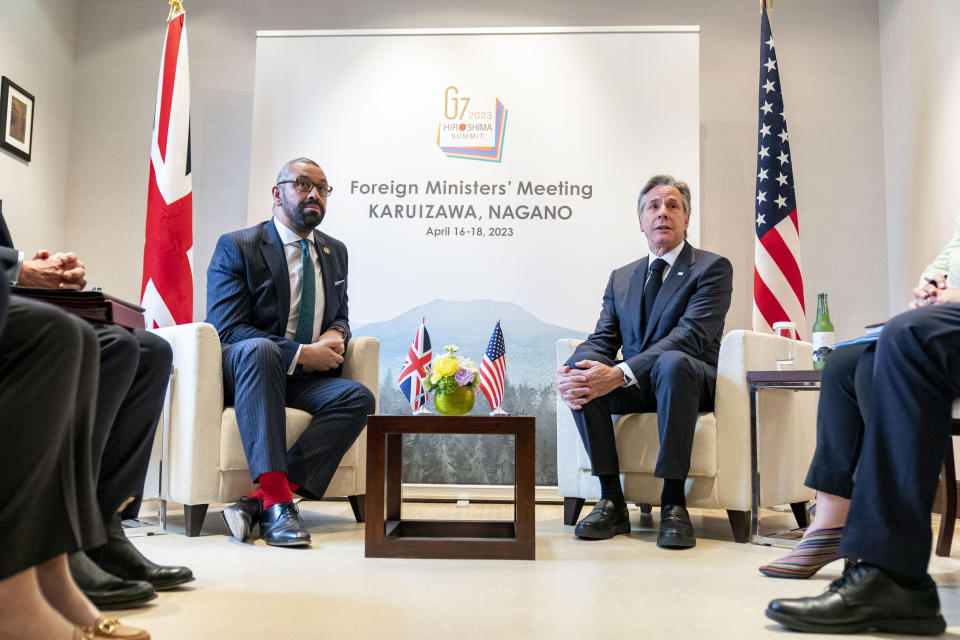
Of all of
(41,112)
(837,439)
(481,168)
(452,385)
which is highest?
(41,112)

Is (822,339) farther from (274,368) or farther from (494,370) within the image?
(274,368)

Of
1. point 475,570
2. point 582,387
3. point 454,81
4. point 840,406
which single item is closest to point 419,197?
point 454,81

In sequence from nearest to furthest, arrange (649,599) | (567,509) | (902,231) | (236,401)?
1. (649,599)
2. (236,401)
3. (567,509)
4. (902,231)

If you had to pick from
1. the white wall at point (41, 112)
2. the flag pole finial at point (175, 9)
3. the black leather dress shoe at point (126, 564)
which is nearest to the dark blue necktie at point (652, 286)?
the black leather dress shoe at point (126, 564)

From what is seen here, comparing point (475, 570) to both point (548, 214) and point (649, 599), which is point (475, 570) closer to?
point (649, 599)

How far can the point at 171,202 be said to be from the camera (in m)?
4.08

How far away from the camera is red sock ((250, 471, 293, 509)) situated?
2492 mm

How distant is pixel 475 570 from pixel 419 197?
2.60 m

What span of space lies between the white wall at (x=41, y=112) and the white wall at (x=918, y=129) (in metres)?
4.66

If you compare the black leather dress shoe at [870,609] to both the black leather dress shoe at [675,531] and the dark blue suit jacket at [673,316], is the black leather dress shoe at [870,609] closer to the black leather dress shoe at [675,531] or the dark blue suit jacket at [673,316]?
the black leather dress shoe at [675,531]

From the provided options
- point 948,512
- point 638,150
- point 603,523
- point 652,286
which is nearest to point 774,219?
point 638,150

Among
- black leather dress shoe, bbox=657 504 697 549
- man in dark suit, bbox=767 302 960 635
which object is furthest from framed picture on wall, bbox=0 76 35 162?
→ man in dark suit, bbox=767 302 960 635

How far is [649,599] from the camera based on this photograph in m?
1.74

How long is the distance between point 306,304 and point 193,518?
0.89 m
